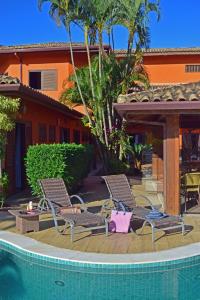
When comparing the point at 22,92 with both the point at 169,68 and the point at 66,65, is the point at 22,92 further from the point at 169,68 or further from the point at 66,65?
the point at 169,68

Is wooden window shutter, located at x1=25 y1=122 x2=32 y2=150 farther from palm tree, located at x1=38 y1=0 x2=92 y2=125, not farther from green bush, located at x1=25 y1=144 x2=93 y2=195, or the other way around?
palm tree, located at x1=38 y1=0 x2=92 y2=125

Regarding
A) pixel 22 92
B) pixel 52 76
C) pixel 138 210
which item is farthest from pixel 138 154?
pixel 138 210

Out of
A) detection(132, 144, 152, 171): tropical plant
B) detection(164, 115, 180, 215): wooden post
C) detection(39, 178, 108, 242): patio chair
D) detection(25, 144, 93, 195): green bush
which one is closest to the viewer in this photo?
detection(39, 178, 108, 242): patio chair

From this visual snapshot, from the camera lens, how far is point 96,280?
6.80 m

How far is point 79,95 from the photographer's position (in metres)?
20.3

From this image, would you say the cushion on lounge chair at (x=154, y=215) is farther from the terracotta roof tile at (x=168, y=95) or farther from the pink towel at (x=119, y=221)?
the terracotta roof tile at (x=168, y=95)

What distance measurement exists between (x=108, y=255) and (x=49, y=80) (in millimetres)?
19088

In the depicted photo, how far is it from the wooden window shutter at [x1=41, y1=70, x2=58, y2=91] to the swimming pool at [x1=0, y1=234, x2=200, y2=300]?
18443 millimetres

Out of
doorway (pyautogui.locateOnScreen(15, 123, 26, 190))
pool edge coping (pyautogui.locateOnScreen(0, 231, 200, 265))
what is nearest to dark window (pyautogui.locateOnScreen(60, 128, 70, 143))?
doorway (pyautogui.locateOnScreen(15, 123, 26, 190))

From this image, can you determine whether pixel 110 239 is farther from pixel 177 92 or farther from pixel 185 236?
pixel 177 92

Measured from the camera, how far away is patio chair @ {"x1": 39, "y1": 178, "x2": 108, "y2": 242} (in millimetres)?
8391

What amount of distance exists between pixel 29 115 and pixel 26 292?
32.3 feet

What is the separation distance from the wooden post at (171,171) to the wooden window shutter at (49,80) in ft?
51.9

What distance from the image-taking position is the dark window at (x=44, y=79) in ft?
83.1
